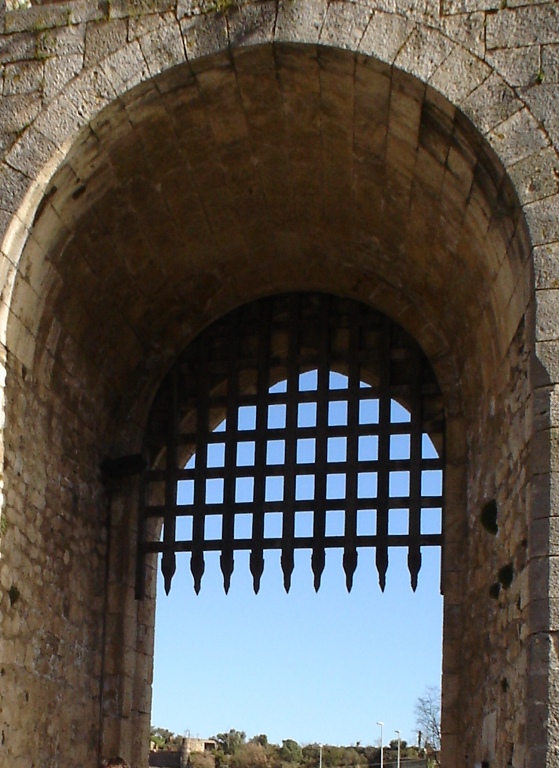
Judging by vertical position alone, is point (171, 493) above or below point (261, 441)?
below

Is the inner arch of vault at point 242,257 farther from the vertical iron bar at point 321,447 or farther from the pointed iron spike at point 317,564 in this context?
the pointed iron spike at point 317,564

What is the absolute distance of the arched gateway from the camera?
6227 millimetres

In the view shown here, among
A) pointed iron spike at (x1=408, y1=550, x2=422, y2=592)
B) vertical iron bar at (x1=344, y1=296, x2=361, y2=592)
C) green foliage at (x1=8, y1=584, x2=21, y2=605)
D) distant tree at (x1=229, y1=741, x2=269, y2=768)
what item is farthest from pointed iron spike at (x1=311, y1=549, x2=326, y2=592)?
distant tree at (x1=229, y1=741, x2=269, y2=768)

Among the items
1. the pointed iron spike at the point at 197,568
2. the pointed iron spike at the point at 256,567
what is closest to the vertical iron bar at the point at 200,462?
the pointed iron spike at the point at 197,568

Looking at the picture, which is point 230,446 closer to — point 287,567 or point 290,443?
point 290,443

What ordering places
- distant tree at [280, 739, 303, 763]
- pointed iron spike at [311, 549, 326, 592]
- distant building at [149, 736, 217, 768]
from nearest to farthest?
pointed iron spike at [311, 549, 326, 592], distant building at [149, 736, 217, 768], distant tree at [280, 739, 303, 763]

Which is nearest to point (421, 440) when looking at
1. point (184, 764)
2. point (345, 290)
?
point (345, 290)

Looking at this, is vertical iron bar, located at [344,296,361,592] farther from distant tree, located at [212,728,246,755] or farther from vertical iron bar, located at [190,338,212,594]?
distant tree, located at [212,728,246,755]

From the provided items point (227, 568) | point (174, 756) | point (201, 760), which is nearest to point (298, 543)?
point (227, 568)

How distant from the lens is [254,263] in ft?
27.7

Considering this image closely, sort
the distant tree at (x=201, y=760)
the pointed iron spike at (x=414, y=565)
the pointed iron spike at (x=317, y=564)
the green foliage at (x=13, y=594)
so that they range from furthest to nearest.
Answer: the distant tree at (x=201, y=760) < the pointed iron spike at (x=317, y=564) < the pointed iron spike at (x=414, y=565) < the green foliage at (x=13, y=594)

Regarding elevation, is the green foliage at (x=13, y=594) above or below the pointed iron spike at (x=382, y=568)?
below

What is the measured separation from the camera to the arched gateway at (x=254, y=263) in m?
6.23

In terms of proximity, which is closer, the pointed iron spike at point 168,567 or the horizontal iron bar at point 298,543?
the horizontal iron bar at point 298,543
